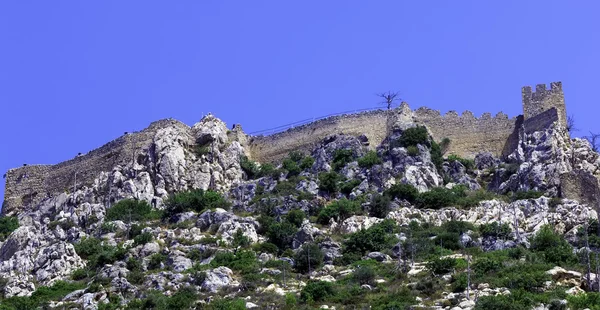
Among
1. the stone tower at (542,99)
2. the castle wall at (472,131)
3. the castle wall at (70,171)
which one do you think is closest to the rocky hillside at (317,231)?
the castle wall at (472,131)

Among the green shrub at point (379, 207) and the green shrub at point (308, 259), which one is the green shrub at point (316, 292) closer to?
the green shrub at point (308, 259)

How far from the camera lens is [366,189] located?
55281mm

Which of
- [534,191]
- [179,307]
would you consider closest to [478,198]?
[534,191]

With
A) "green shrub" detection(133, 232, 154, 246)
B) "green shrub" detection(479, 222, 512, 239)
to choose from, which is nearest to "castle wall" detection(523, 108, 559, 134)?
"green shrub" detection(479, 222, 512, 239)

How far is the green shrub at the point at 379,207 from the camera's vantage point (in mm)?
52438

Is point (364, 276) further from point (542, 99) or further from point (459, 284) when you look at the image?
point (542, 99)

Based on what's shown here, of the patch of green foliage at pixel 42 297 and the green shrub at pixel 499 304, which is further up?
the patch of green foliage at pixel 42 297

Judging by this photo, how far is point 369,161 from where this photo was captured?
188 ft

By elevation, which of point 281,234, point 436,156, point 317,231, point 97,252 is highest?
point 436,156

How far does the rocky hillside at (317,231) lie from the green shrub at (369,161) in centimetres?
9

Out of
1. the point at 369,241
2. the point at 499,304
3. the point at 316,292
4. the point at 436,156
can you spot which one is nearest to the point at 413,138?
the point at 436,156

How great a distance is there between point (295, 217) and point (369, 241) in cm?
465

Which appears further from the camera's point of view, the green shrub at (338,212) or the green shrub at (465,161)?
the green shrub at (465,161)

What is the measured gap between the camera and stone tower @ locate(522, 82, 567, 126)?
57.7 m
